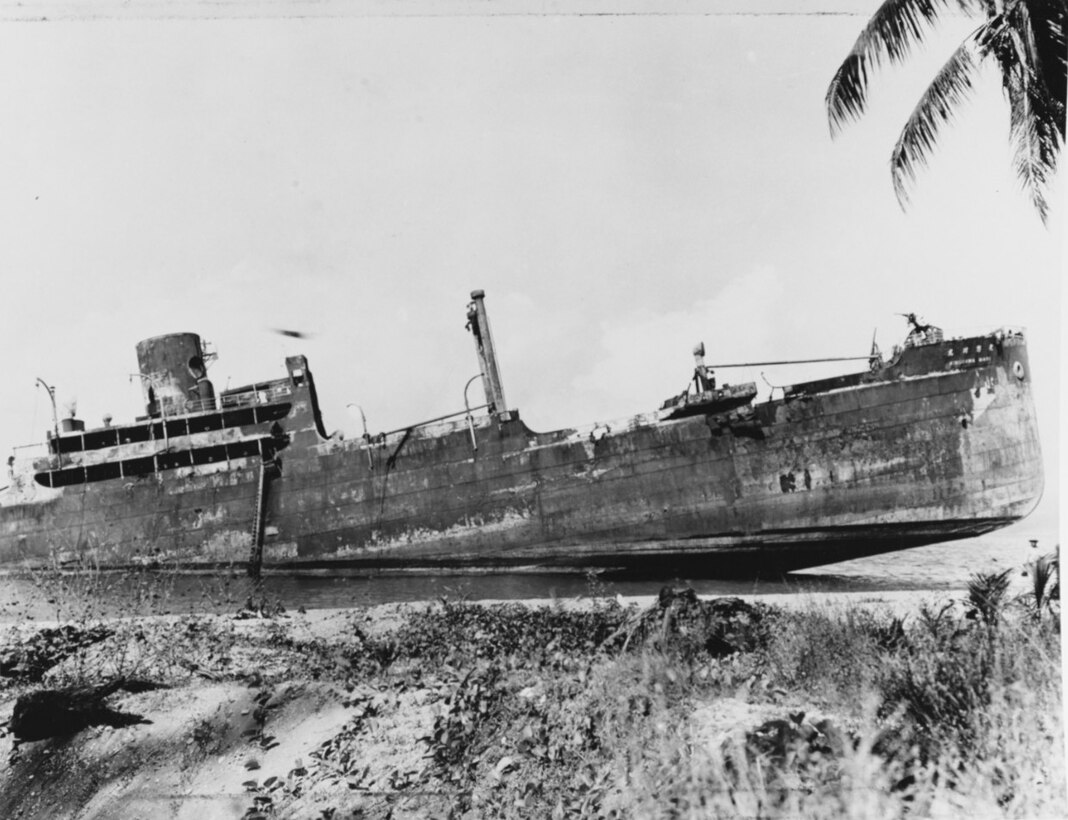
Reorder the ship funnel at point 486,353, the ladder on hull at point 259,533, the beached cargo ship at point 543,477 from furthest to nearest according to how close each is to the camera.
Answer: the ladder on hull at point 259,533
the ship funnel at point 486,353
the beached cargo ship at point 543,477

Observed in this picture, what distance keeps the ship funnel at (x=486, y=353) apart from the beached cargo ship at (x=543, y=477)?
49mm

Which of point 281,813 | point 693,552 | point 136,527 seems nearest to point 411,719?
point 281,813

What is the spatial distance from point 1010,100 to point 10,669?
412 inches

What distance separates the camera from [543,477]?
14555 mm

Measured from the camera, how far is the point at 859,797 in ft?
13.8

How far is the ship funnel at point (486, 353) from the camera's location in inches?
579

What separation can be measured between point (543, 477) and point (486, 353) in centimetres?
262

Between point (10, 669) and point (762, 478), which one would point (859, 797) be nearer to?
point (10, 669)

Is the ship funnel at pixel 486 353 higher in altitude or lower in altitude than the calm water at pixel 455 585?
higher

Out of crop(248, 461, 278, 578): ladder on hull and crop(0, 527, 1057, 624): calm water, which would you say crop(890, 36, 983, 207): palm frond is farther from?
crop(248, 461, 278, 578): ladder on hull

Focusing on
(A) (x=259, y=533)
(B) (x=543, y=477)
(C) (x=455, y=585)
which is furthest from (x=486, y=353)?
(A) (x=259, y=533)

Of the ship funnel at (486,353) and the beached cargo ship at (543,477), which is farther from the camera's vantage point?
the ship funnel at (486,353)

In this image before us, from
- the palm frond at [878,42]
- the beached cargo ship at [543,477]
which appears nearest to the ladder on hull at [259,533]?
the beached cargo ship at [543,477]

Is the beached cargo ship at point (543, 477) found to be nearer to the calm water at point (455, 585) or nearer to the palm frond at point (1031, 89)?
the calm water at point (455, 585)
